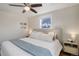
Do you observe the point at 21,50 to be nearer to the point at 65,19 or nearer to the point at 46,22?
the point at 46,22

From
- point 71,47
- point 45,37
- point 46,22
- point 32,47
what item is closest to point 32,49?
point 32,47

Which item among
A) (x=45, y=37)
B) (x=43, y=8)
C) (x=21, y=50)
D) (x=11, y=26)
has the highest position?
(x=43, y=8)

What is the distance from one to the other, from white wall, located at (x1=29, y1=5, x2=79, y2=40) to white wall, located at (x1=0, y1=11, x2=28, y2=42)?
6.7 inches

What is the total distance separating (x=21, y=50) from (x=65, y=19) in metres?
0.77

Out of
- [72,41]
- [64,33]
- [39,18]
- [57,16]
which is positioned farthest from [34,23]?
[72,41]

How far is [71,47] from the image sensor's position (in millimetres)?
1239

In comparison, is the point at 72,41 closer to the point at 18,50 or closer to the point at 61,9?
the point at 61,9

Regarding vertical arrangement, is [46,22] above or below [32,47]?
above

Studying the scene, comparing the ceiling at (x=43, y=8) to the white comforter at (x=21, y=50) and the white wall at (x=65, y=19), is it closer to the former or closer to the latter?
the white wall at (x=65, y=19)

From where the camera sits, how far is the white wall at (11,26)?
121 centimetres

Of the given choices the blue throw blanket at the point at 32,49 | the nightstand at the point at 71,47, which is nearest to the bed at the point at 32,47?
the blue throw blanket at the point at 32,49

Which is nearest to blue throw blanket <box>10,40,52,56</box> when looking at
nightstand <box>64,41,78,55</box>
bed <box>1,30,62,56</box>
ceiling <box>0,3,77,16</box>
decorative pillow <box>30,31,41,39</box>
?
bed <box>1,30,62,56</box>

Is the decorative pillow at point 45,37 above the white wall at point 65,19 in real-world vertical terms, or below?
below

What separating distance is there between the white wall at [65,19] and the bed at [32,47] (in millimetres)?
230
